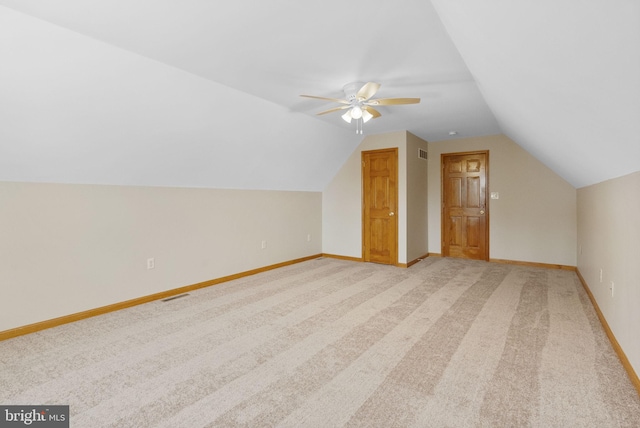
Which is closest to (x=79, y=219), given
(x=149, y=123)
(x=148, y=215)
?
(x=148, y=215)

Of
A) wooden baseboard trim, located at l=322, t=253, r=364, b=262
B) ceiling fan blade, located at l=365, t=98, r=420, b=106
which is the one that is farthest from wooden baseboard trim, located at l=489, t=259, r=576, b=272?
ceiling fan blade, located at l=365, t=98, r=420, b=106

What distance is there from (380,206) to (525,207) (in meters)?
2.52

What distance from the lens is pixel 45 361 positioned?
2.38 meters

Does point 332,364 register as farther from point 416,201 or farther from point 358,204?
point 416,201

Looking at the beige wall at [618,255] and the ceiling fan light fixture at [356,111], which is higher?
the ceiling fan light fixture at [356,111]

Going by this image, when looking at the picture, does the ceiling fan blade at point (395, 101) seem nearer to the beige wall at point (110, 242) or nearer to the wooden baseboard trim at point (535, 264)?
the beige wall at point (110, 242)

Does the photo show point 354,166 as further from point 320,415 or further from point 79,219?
point 320,415

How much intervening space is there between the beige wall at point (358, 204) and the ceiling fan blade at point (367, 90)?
2734 millimetres

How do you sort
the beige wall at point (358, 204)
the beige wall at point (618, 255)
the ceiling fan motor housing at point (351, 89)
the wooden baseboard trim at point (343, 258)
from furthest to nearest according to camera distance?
the wooden baseboard trim at point (343, 258) < the beige wall at point (358, 204) < the ceiling fan motor housing at point (351, 89) < the beige wall at point (618, 255)

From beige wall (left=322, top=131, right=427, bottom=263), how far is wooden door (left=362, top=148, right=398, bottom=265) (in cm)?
9

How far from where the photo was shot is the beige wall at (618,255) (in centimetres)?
214

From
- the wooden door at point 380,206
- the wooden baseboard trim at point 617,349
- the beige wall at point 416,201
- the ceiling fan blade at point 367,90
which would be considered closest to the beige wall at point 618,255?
the wooden baseboard trim at point 617,349

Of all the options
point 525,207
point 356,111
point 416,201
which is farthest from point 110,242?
point 525,207

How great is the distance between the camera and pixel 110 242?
3.44 meters
